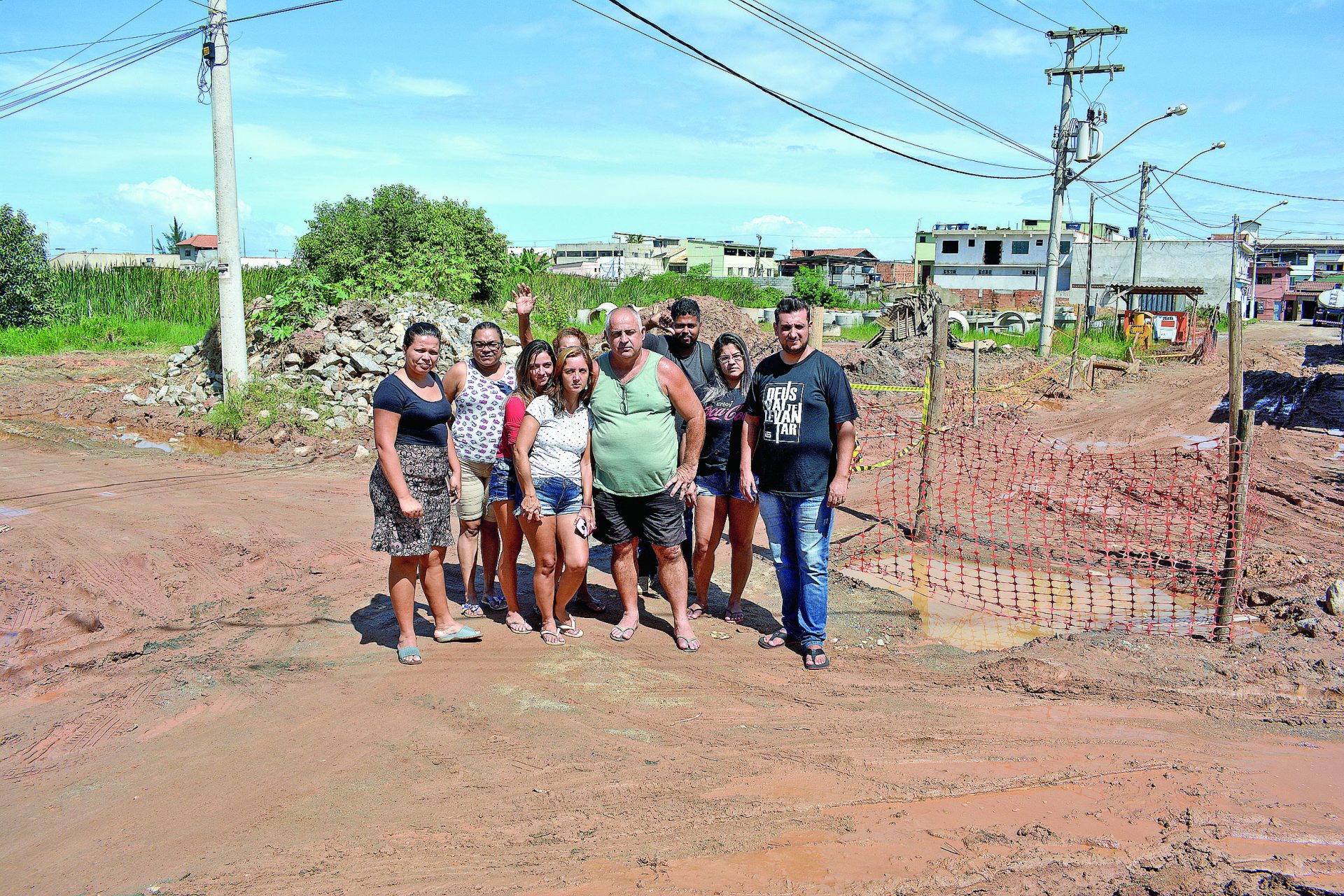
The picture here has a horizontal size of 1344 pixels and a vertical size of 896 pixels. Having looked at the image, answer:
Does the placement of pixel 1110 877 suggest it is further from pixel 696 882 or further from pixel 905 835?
pixel 696 882

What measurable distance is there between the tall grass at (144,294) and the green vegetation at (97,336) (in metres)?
1.09

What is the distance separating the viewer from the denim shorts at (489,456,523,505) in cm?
509

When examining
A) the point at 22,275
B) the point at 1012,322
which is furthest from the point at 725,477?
the point at 1012,322

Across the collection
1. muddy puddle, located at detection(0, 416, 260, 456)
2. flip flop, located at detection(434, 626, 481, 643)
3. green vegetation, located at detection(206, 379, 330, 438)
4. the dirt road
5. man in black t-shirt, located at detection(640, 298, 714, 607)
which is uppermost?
man in black t-shirt, located at detection(640, 298, 714, 607)

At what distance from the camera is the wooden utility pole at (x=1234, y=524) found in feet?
17.7

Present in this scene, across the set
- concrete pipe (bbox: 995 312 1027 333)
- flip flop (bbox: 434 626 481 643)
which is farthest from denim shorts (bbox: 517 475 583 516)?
concrete pipe (bbox: 995 312 1027 333)

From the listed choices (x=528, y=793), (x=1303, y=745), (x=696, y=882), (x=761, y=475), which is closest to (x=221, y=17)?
(x=761, y=475)

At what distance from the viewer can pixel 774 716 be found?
4.27m

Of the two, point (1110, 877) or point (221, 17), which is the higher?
point (221, 17)

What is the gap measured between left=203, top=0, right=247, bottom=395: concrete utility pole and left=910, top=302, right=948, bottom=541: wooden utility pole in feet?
33.2

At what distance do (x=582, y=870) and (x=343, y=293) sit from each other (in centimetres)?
1431

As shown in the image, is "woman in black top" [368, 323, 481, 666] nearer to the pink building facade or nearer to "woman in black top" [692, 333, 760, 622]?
"woman in black top" [692, 333, 760, 622]

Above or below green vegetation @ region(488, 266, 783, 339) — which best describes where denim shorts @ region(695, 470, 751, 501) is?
below

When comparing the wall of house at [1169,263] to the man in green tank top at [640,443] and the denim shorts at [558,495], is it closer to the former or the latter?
the man in green tank top at [640,443]
